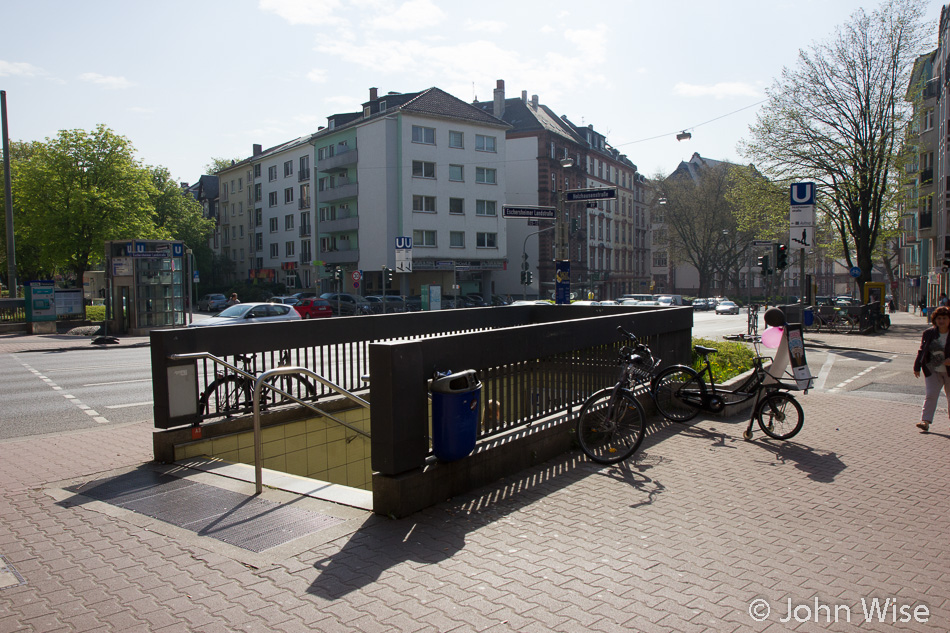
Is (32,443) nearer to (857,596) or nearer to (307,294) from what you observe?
(857,596)

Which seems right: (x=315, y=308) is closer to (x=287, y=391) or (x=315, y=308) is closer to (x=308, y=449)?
(x=308, y=449)

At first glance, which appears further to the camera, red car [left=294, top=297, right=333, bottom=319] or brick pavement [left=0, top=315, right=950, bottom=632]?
red car [left=294, top=297, right=333, bottom=319]

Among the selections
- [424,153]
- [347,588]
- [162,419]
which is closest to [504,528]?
[347,588]

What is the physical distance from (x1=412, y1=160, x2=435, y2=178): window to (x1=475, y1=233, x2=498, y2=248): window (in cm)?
615

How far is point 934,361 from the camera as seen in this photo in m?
8.73

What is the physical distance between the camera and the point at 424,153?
5278 cm

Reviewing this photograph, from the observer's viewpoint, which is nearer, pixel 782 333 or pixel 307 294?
pixel 782 333

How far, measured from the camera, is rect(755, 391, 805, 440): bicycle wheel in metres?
7.89

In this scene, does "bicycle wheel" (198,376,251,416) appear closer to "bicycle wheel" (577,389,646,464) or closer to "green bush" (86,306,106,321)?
"bicycle wheel" (577,389,646,464)

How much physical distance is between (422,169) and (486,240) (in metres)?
7.84

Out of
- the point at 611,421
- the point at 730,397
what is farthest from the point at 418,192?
the point at 611,421

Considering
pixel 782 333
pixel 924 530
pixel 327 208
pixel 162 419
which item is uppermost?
pixel 327 208

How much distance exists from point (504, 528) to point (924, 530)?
3016 mm

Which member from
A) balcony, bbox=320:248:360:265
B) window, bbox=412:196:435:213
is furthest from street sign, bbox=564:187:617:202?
balcony, bbox=320:248:360:265
